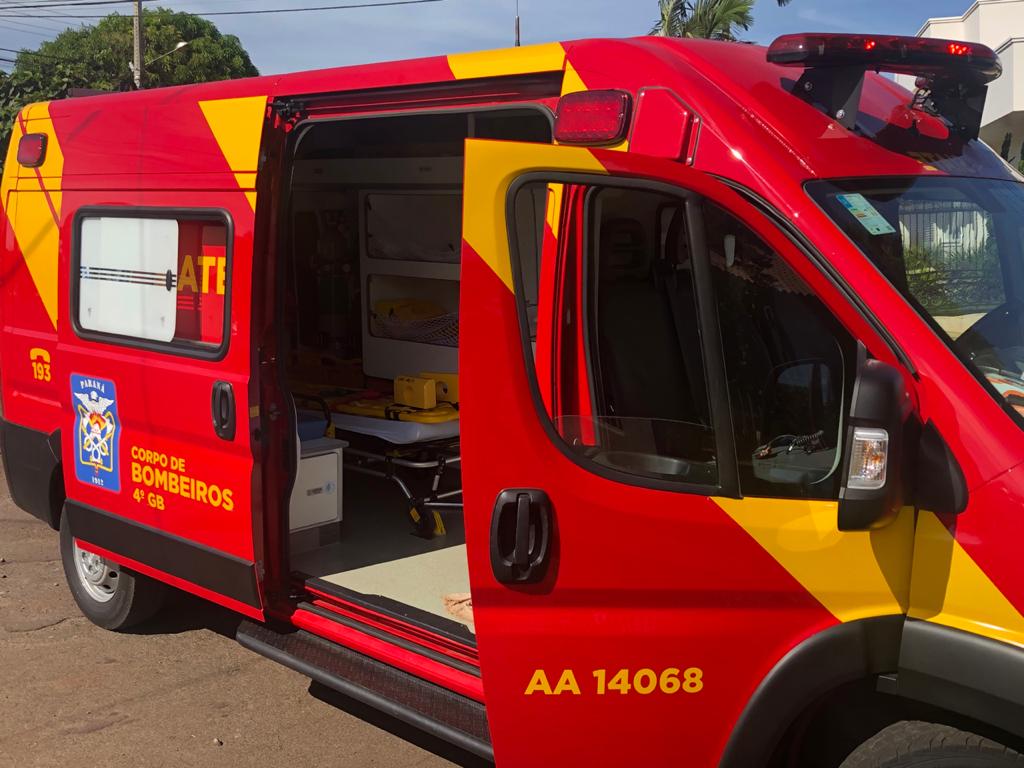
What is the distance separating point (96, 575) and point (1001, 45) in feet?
68.8

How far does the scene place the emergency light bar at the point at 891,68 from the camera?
2729 millimetres

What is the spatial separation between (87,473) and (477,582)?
8.22 ft

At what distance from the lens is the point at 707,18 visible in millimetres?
17734

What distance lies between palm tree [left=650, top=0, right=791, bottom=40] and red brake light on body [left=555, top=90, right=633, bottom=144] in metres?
15.2

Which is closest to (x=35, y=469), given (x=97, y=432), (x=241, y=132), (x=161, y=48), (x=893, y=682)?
(x=97, y=432)

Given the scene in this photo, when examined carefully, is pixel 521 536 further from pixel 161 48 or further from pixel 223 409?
pixel 161 48

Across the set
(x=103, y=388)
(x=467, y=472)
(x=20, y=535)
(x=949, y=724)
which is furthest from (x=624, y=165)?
(x=20, y=535)

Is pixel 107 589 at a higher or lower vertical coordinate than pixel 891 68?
lower

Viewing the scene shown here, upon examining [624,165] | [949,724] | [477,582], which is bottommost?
[949,724]

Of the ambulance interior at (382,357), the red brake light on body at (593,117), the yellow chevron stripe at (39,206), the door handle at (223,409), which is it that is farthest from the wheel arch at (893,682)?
the yellow chevron stripe at (39,206)

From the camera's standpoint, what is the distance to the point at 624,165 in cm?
249

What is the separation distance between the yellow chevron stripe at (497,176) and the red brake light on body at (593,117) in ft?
1.25

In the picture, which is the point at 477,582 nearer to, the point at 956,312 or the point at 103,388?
the point at 956,312

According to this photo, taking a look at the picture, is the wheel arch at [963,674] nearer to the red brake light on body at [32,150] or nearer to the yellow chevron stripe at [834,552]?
the yellow chevron stripe at [834,552]
